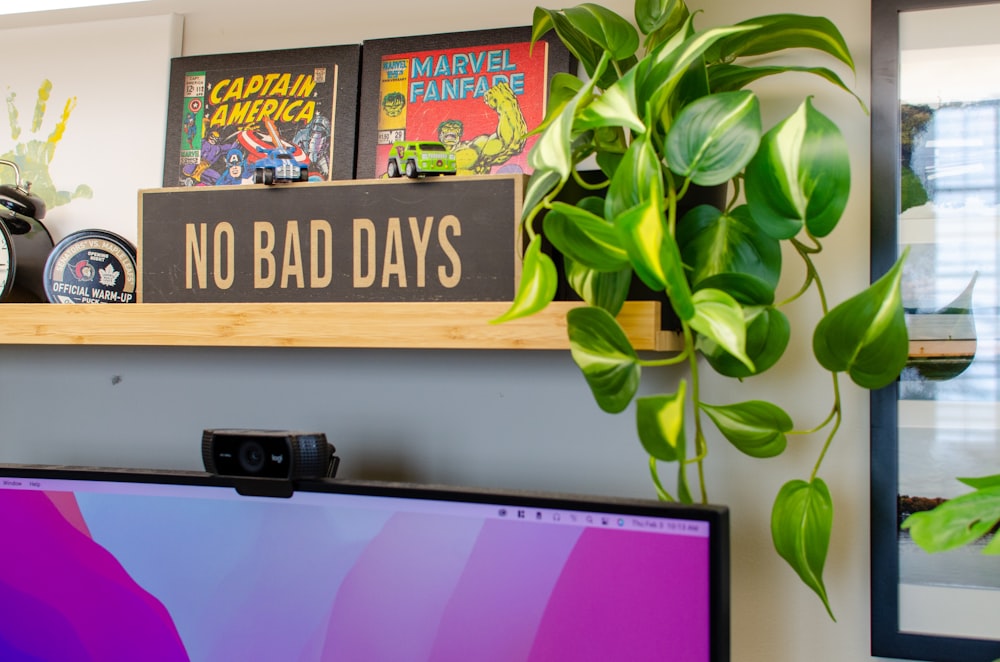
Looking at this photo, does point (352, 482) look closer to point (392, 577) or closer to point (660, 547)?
point (392, 577)

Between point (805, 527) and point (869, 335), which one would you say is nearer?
point (869, 335)

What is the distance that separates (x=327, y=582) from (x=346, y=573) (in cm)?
2

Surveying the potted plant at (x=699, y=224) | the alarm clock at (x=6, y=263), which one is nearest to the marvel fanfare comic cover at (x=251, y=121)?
the alarm clock at (x=6, y=263)

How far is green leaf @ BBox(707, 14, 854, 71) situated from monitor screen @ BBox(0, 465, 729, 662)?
0.46 metres

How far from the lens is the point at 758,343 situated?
72 centimetres

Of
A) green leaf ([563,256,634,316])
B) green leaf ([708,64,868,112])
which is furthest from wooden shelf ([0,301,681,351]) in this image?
green leaf ([708,64,868,112])

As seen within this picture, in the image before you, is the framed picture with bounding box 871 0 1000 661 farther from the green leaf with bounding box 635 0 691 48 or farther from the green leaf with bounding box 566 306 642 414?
the green leaf with bounding box 566 306 642 414

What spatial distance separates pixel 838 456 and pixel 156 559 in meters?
0.77

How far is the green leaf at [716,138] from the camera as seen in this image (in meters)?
0.64

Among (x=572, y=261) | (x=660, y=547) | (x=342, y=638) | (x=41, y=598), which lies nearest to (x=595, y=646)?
(x=660, y=547)

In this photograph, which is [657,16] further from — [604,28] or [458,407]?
[458,407]

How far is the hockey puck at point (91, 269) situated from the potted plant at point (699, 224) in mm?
571

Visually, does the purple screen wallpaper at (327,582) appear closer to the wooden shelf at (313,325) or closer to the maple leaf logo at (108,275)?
the wooden shelf at (313,325)

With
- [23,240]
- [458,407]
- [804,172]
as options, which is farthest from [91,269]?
[804,172]
